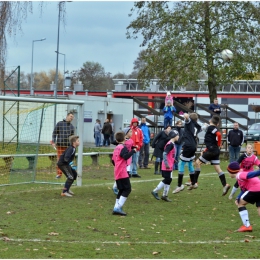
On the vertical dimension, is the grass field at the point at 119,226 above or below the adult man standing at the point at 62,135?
below

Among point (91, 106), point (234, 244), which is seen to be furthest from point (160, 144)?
point (91, 106)

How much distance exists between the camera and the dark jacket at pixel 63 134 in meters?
16.4

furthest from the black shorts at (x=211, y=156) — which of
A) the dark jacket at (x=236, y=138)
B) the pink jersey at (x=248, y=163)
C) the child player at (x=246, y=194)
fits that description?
the dark jacket at (x=236, y=138)

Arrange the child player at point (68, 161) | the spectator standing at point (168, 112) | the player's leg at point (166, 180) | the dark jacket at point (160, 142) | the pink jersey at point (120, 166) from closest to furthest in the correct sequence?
the pink jersey at point (120, 166) → the player's leg at point (166, 180) → the child player at point (68, 161) → the dark jacket at point (160, 142) → the spectator standing at point (168, 112)

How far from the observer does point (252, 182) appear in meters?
10.2

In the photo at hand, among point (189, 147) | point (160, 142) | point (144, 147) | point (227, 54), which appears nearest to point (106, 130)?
point (227, 54)

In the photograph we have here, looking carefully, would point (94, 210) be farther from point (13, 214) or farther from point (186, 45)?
point (186, 45)

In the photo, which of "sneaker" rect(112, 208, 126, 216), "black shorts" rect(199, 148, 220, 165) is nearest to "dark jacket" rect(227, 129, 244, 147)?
"black shorts" rect(199, 148, 220, 165)

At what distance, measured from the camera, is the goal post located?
16.2 meters

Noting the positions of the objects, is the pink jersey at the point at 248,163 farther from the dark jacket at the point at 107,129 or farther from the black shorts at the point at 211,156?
the dark jacket at the point at 107,129

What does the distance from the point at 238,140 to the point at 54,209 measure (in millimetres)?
12816

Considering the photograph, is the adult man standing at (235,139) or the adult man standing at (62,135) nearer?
the adult man standing at (62,135)

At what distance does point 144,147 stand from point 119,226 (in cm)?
1180

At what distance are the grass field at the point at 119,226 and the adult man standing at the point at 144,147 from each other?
588 cm
